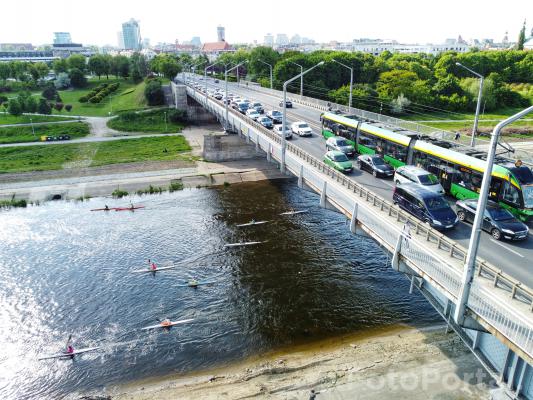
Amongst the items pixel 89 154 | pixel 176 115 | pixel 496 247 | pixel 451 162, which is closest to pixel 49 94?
pixel 176 115

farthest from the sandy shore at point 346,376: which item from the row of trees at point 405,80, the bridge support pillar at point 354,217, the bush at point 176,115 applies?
→ the bush at point 176,115

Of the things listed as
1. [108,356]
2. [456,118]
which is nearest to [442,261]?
[108,356]

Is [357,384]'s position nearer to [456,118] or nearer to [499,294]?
[499,294]

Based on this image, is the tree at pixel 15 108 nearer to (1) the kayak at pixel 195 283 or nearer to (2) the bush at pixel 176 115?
(2) the bush at pixel 176 115

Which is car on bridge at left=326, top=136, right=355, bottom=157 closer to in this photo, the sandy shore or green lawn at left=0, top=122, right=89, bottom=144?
the sandy shore

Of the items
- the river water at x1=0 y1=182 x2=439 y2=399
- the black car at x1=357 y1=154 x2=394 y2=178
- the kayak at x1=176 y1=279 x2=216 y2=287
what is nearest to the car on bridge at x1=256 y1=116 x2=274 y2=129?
the river water at x1=0 y1=182 x2=439 y2=399

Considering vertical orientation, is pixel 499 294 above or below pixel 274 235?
above
